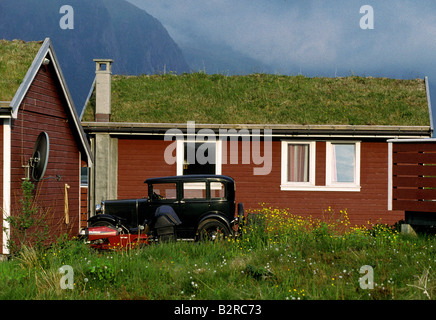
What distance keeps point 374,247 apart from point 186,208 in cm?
494

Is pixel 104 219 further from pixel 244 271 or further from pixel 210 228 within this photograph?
pixel 244 271

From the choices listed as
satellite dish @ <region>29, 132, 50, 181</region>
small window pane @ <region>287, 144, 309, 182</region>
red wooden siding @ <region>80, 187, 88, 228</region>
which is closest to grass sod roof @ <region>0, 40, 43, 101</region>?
satellite dish @ <region>29, 132, 50, 181</region>

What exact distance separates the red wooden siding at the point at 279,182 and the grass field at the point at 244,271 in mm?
6112

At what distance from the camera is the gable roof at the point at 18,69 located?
1185 cm

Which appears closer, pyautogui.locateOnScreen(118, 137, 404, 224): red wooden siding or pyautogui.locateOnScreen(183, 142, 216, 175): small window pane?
pyautogui.locateOnScreen(118, 137, 404, 224): red wooden siding

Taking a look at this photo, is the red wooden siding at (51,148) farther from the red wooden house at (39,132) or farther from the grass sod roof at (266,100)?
the grass sod roof at (266,100)

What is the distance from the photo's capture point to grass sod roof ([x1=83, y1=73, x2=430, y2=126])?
58.1 feet

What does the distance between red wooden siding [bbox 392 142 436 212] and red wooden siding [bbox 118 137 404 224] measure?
3.75 m

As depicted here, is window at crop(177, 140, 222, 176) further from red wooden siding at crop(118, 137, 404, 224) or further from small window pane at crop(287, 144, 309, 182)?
small window pane at crop(287, 144, 309, 182)

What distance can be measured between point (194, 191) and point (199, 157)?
4255mm

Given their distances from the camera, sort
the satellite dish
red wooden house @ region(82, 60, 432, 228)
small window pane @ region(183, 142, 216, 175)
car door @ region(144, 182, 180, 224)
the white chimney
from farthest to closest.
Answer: the white chimney, small window pane @ region(183, 142, 216, 175), red wooden house @ region(82, 60, 432, 228), car door @ region(144, 182, 180, 224), the satellite dish

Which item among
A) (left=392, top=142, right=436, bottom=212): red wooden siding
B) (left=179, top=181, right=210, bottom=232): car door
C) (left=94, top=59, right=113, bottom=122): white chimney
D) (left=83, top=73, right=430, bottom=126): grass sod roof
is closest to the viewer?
(left=392, top=142, right=436, bottom=212): red wooden siding

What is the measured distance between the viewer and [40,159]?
12.5m
